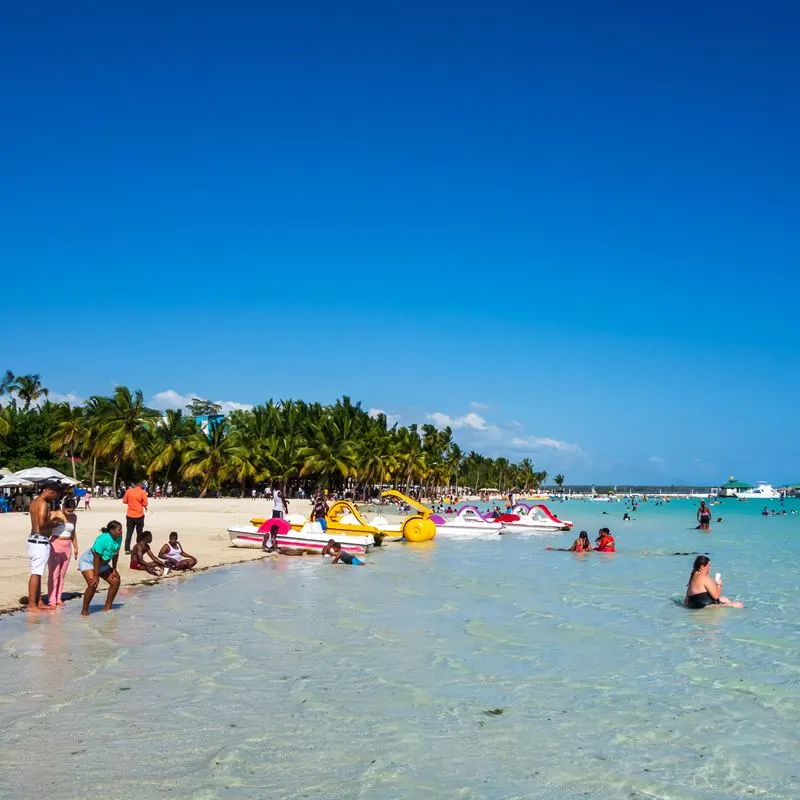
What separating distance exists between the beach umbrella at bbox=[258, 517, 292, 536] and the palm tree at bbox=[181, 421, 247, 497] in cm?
4402

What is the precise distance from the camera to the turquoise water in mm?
6402

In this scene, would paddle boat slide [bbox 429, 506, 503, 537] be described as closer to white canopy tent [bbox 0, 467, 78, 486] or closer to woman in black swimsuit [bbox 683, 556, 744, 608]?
white canopy tent [bbox 0, 467, 78, 486]

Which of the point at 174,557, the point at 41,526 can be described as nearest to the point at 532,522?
the point at 174,557

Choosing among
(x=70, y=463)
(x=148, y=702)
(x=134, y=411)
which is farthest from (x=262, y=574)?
(x=70, y=463)

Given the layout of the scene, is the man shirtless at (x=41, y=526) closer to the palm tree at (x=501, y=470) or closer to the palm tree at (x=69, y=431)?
the palm tree at (x=69, y=431)

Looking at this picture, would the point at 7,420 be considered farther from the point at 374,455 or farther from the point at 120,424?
the point at 374,455

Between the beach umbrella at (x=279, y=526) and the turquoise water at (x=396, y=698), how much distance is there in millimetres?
8089

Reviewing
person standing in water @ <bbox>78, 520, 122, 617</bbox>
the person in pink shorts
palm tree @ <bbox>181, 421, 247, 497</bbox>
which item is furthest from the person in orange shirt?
palm tree @ <bbox>181, 421, 247, 497</bbox>

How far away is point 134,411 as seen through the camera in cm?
6262

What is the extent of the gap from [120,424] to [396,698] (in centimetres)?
5750

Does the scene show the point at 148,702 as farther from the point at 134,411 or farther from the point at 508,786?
the point at 134,411

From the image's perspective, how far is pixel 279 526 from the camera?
981 inches

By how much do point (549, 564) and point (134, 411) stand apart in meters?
45.5

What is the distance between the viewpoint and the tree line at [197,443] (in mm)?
62375
